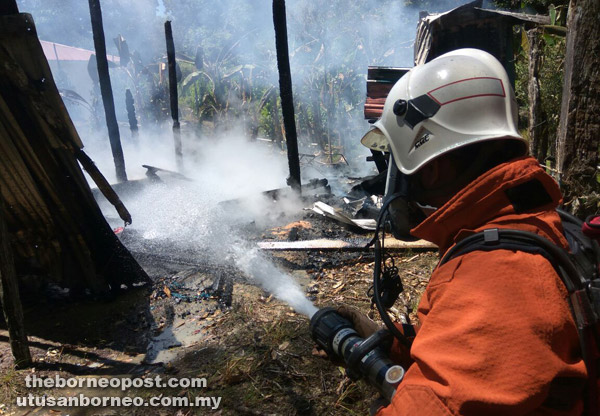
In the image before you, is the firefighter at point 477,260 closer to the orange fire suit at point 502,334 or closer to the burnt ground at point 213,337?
the orange fire suit at point 502,334

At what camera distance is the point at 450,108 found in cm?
159

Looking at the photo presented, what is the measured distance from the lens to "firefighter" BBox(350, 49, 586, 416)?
1021 millimetres

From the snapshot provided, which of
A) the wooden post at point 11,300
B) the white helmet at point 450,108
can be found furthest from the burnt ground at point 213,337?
the white helmet at point 450,108

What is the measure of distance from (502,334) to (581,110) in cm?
481

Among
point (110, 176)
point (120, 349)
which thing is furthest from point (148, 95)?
point (120, 349)

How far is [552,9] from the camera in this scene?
6570 millimetres

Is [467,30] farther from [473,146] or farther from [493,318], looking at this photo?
[493,318]

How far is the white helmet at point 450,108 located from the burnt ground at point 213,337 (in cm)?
142

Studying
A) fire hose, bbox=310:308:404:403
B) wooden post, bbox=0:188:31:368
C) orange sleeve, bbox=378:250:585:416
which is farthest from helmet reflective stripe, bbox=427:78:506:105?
wooden post, bbox=0:188:31:368

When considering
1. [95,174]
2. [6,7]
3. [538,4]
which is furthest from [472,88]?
[538,4]

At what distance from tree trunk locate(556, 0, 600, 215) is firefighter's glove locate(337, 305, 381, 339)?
13.4 feet

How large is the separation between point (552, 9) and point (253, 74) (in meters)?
→ 17.1

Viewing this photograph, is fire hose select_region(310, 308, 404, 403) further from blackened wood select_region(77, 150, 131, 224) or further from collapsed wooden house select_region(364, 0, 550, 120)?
collapsed wooden house select_region(364, 0, 550, 120)

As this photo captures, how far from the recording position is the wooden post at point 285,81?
316 inches
